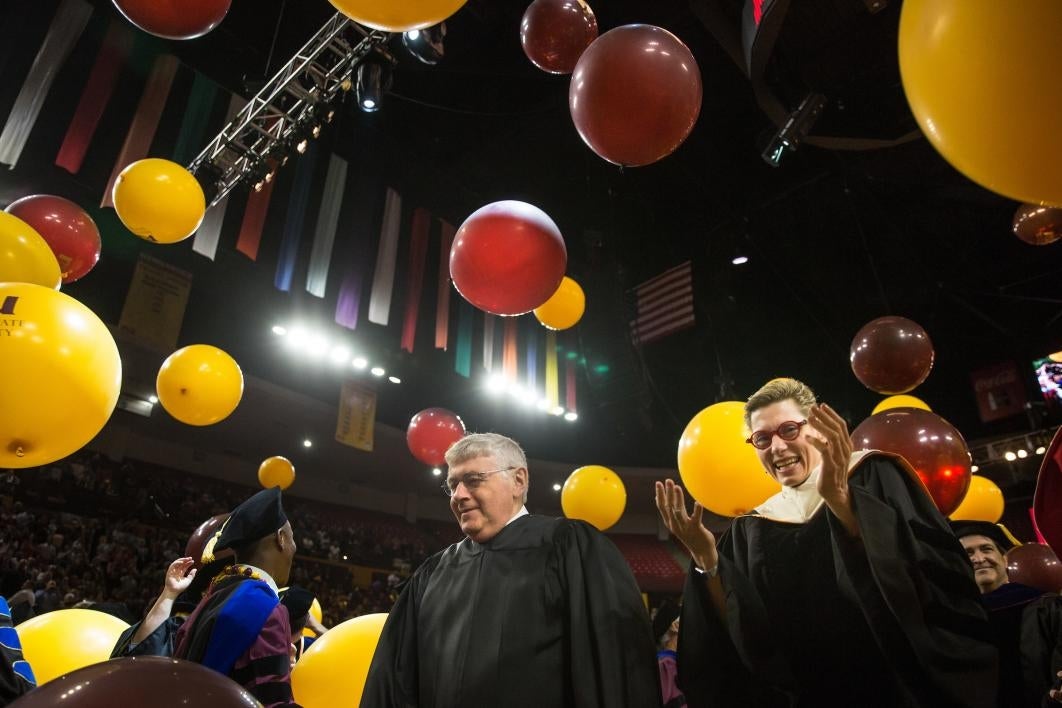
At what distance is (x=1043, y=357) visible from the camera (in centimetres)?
1127

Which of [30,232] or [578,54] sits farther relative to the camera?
[578,54]

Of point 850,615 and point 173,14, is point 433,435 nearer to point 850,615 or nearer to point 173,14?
point 173,14

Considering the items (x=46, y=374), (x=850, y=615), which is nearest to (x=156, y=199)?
(x=46, y=374)

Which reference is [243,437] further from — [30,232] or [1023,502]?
[1023,502]

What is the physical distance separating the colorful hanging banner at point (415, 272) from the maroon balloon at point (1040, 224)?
23.0 ft

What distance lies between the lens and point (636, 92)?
2.81 m

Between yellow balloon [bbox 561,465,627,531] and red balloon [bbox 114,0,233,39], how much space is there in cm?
446

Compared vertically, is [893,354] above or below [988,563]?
above

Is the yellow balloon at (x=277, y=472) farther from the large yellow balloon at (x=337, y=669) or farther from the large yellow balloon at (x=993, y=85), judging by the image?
the large yellow balloon at (x=993, y=85)

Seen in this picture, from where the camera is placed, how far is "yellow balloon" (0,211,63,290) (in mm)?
2729

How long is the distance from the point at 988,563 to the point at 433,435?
5.09 m

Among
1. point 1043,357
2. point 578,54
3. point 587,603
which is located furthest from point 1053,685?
point 1043,357

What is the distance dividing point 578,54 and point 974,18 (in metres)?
3.18

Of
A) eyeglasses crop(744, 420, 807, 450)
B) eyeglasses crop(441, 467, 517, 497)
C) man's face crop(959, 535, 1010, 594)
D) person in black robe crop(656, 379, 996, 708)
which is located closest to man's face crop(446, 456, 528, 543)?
eyeglasses crop(441, 467, 517, 497)
